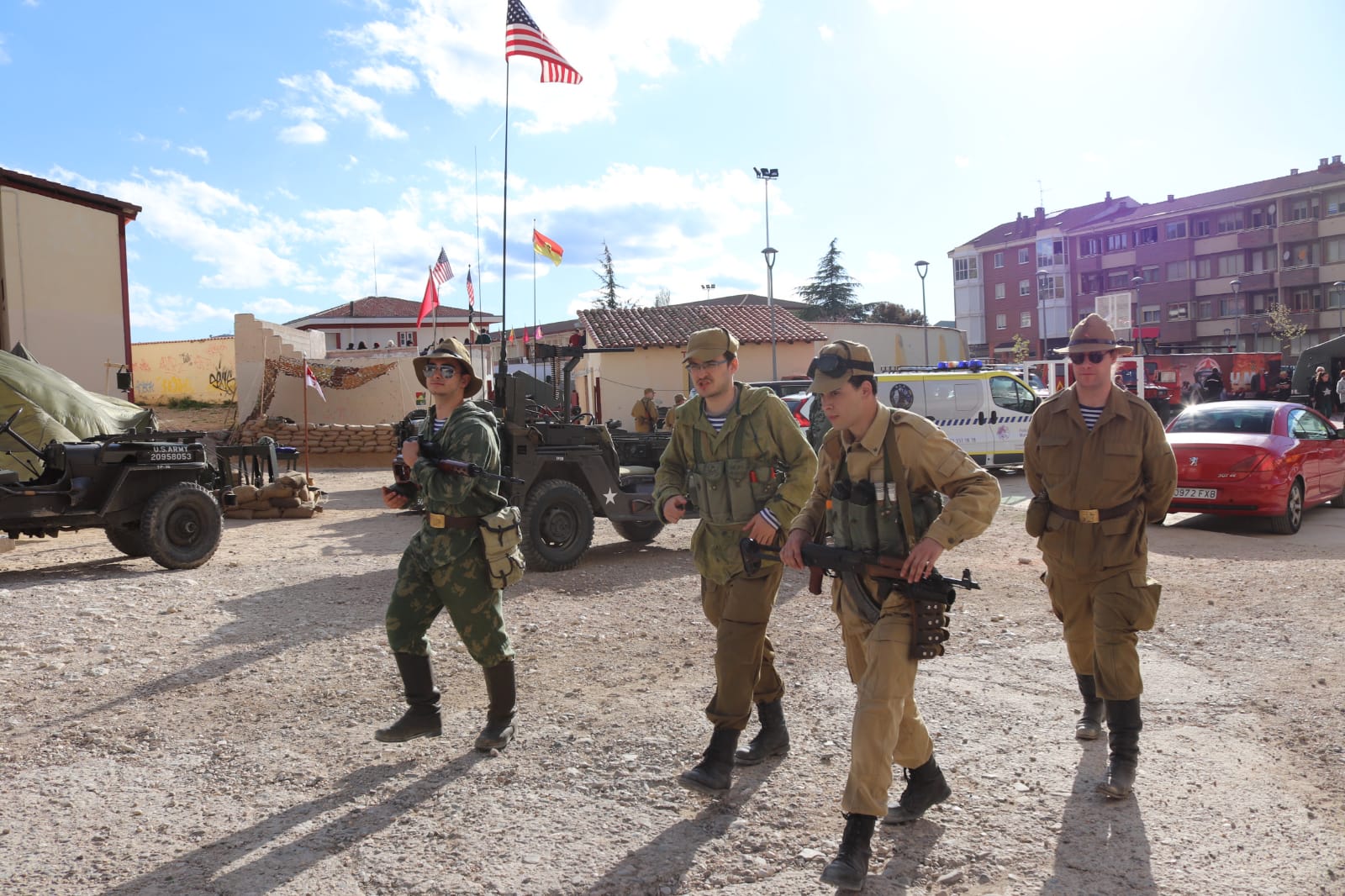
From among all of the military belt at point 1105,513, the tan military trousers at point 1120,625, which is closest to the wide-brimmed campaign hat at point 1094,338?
the military belt at point 1105,513

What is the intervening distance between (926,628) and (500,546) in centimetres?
176

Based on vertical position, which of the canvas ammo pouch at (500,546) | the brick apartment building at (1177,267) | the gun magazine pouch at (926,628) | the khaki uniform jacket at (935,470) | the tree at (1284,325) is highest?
the brick apartment building at (1177,267)

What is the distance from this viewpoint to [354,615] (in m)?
7.11

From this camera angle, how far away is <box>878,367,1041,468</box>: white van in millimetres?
17078

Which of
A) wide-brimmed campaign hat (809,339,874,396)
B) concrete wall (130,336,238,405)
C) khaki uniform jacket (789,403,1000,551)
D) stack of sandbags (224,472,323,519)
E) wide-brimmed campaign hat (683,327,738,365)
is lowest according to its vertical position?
stack of sandbags (224,472,323,519)

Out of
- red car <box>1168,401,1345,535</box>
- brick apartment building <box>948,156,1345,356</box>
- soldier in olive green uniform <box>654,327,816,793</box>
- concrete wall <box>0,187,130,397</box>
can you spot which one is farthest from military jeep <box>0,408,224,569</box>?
brick apartment building <box>948,156,1345,356</box>

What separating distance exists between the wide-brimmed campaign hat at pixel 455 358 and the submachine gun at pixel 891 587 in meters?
1.72

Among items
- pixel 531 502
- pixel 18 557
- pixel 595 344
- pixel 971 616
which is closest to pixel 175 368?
pixel 595 344

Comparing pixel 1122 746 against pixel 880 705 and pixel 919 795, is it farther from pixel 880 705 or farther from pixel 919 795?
pixel 880 705

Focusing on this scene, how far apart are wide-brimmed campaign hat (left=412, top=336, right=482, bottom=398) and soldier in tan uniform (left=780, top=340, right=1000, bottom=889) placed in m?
1.62

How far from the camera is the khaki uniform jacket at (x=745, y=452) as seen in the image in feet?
12.8

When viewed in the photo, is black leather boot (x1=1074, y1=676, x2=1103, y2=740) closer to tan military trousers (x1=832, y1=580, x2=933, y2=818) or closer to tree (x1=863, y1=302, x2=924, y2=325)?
tan military trousers (x1=832, y1=580, x2=933, y2=818)

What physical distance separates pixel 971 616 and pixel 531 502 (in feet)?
12.5

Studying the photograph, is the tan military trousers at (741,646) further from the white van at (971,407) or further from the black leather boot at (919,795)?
the white van at (971,407)
